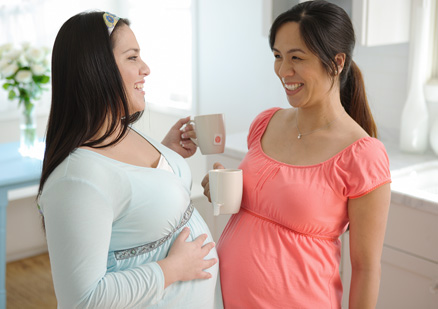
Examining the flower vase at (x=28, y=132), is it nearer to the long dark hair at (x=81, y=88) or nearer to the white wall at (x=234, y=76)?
the white wall at (x=234, y=76)

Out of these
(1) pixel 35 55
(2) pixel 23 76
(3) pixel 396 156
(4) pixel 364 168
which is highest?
(1) pixel 35 55

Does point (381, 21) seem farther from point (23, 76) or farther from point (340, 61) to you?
point (23, 76)

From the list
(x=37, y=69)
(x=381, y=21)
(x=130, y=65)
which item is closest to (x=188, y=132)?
(x=130, y=65)

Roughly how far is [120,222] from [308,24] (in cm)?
65

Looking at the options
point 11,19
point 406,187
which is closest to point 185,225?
point 406,187

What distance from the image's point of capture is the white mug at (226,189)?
146cm

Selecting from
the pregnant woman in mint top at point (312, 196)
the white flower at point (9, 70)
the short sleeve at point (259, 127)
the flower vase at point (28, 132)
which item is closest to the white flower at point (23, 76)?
the white flower at point (9, 70)

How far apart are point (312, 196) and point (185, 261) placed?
0.34 metres

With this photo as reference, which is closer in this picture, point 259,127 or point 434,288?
point 259,127

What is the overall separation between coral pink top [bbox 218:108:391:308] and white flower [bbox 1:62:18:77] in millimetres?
2100

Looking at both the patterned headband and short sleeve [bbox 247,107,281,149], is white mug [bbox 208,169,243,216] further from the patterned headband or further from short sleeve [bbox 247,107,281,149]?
the patterned headband

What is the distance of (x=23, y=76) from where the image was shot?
3191 mm

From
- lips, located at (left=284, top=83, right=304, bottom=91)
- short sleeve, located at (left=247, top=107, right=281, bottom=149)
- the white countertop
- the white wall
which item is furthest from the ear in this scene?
the white wall

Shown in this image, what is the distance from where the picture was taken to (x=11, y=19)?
13.4 feet
